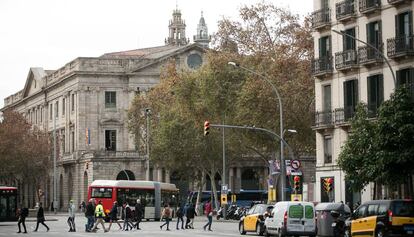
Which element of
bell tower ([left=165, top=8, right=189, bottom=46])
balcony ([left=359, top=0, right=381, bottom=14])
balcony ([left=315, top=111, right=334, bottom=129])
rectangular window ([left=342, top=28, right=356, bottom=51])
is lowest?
balcony ([left=315, top=111, right=334, bottom=129])

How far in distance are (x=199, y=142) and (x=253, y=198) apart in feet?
72.6

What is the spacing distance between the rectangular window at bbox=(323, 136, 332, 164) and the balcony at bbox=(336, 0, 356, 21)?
23.0 feet

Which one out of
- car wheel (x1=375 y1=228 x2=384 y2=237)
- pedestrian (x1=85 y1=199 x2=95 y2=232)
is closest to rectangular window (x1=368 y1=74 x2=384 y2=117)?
pedestrian (x1=85 y1=199 x2=95 y2=232)

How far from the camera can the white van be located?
45.8 m

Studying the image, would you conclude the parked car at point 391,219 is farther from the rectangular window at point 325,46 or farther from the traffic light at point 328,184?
the rectangular window at point 325,46

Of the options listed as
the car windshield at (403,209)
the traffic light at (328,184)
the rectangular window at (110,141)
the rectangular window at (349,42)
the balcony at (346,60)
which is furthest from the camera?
the rectangular window at (110,141)

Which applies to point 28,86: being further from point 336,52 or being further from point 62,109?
point 336,52

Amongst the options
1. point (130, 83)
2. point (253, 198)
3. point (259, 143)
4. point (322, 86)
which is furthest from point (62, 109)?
point (322, 86)

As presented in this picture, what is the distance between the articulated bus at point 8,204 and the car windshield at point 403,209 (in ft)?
136

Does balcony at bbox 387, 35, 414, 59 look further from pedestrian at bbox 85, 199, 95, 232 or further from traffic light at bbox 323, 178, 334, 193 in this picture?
pedestrian at bbox 85, 199, 95, 232

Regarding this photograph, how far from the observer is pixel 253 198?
110m

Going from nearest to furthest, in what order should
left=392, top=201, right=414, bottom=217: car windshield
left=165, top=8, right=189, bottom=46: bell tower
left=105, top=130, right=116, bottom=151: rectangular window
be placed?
left=392, top=201, right=414, bottom=217: car windshield → left=105, top=130, right=116, bottom=151: rectangular window → left=165, top=8, right=189, bottom=46: bell tower

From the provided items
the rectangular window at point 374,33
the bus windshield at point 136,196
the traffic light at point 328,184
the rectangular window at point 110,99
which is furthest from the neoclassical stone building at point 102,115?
the rectangular window at point 374,33

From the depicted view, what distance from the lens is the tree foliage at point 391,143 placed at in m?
46.0
